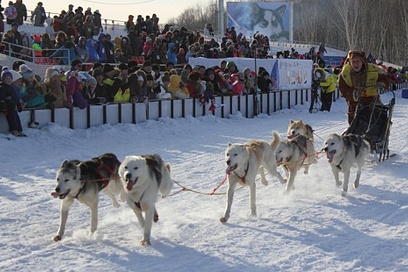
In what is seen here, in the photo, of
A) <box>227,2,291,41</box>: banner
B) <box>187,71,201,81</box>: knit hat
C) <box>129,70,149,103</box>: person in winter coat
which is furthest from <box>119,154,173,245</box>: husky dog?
<box>227,2,291,41</box>: banner

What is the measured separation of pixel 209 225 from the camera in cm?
555

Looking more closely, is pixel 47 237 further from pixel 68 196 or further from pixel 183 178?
pixel 183 178

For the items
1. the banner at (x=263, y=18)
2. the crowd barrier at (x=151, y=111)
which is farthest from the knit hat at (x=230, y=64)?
the banner at (x=263, y=18)

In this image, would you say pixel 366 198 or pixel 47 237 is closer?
pixel 47 237

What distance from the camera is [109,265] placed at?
445 centimetres

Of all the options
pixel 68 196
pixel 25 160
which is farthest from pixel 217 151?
pixel 68 196

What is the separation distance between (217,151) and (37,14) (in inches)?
398

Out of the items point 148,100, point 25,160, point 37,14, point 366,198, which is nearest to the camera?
point 366,198

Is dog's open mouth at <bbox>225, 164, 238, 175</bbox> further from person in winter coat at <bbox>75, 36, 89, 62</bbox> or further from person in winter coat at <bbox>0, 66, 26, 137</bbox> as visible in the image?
person in winter coat at <bbox>75, 36, 89, 62</bbox>

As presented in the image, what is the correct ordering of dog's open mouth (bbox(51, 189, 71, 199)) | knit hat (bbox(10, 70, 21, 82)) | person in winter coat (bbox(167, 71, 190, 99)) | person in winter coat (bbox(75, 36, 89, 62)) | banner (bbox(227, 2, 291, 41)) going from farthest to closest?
banner (bbox(227, 2, 291, 41)) < person in winter coat (bbox(75, 36, 89, 62)) < person in winter coat (bbox(167, 71, 190, 99)) < knit hat (bbox(10, 70, 21, 82)) < dog's open mouth (bbox(51, 189, 71, 199))

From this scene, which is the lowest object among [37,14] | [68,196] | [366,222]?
[366,222]

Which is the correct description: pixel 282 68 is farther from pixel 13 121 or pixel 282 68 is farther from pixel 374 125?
pixel 13 121

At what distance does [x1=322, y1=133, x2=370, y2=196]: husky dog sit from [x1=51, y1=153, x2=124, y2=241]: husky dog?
2.54m

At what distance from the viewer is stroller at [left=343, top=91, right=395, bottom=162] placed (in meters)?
8.62
